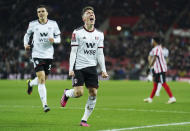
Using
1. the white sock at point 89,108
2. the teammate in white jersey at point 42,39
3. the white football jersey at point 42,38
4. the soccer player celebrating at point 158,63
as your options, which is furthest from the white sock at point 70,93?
the soccer player celebrating at point 158,63

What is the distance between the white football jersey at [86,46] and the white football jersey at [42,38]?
3153 millimetres

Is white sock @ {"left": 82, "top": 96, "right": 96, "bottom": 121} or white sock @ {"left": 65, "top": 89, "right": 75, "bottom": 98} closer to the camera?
white sock @ {"left": 82, "top": 96, "right": 96, "bottom": 121}

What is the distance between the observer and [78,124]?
10258mm

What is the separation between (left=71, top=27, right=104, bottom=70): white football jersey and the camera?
33.0 ft

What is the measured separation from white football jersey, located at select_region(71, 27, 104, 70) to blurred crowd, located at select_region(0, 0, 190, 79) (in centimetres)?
2907

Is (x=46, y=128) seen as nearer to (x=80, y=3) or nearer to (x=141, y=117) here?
(x=141, y=117)

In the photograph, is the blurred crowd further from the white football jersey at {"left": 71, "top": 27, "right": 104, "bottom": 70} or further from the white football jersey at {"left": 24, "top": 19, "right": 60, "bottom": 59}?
the white football jersey at {"left": 71, "top": 27, "right": 104, "bottom": 70}

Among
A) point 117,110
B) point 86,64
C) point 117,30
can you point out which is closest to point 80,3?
point 117,30

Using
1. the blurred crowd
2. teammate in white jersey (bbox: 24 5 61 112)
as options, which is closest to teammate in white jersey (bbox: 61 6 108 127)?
teammate in white jersey (bbox: 24 5 61 112)

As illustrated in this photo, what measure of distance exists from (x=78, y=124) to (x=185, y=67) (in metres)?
32.3

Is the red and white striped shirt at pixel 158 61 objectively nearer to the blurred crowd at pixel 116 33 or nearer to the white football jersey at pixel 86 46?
the white football jersey at pixel 86 46

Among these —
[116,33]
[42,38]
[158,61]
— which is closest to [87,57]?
[42,38]

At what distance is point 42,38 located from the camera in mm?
13195

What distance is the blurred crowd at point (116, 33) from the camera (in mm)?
41281
